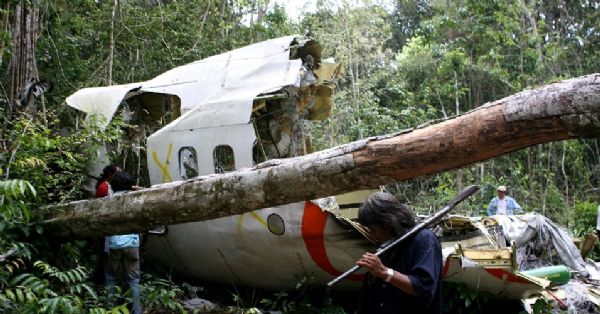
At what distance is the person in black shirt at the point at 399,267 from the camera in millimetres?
3150

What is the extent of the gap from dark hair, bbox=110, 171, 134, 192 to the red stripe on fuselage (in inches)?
78.5

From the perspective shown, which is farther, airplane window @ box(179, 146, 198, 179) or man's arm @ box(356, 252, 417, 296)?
airplane window @ box(179, 146, 198, 179)

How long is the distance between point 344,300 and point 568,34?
1684 centimetres

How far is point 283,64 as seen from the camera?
7.99 metres

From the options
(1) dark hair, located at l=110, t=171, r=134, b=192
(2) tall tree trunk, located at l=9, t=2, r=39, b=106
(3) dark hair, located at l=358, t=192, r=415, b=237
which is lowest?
(3) dark hair, located at l=358, t=192, r=415, b=237

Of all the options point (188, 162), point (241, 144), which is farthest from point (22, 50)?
point (241, 144)

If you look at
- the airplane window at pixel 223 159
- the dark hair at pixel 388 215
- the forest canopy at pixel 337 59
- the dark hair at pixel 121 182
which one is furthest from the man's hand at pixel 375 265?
the airplane window at pixel 223 159

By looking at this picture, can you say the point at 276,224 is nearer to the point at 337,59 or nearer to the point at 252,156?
the point at 252,156

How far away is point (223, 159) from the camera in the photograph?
8.23 metres

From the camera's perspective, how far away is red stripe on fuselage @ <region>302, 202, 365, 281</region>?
6680 mm

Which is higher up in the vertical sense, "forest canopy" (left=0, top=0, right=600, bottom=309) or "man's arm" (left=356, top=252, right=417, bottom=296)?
"forest canopy" (left=0, top=0, right=600, bottom=309)

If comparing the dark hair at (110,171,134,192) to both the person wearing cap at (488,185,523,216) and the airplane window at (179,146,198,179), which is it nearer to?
the airplane window at (179,146,198,179)

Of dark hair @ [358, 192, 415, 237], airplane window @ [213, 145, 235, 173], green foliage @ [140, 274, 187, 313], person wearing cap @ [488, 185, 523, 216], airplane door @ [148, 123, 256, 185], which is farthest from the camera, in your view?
person wearing cap @ [488, 185, 523, 216]

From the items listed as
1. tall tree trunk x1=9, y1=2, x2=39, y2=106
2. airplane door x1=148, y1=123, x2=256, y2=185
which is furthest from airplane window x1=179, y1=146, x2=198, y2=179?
tall tree trunk x1=9, y1=2, x2=39, y2=106
